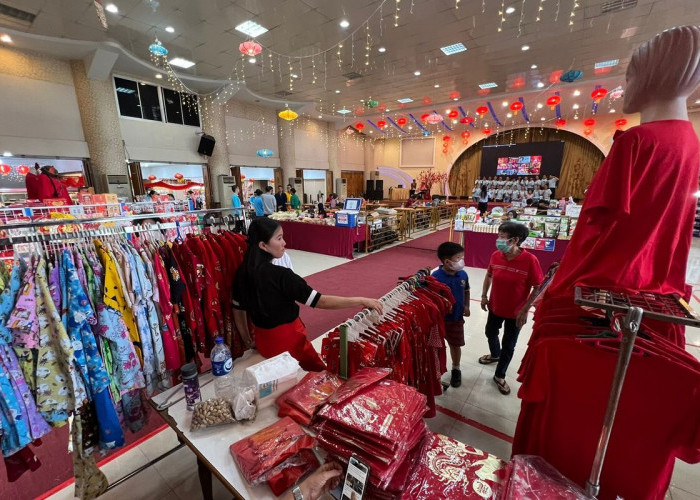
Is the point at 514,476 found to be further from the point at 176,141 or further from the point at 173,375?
Result: the point at 176,141

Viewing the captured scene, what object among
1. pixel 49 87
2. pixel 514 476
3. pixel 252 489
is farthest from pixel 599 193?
pixel 49 87

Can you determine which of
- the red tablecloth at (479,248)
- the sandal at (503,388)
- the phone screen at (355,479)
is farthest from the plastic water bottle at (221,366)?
the red tablecloth at (479,248)

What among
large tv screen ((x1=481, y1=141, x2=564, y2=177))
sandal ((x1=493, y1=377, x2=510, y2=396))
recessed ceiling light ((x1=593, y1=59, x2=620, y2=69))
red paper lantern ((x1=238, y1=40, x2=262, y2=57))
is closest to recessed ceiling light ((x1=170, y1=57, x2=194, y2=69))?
red paper lantern ((x1=238, y1=40, x2=262, y2=57))

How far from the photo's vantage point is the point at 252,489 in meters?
1.01

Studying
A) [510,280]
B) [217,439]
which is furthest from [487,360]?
[217,439]

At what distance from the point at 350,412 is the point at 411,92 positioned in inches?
500

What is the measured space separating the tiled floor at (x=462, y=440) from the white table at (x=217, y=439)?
0.55 m

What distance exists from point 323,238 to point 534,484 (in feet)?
22.6

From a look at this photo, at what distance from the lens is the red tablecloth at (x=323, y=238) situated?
716 centimetres

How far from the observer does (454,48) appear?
25.3 feet

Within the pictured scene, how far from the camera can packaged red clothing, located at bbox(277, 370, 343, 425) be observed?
1.24m

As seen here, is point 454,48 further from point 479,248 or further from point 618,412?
point 618,412

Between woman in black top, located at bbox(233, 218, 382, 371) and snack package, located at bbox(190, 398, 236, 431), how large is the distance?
0.55m

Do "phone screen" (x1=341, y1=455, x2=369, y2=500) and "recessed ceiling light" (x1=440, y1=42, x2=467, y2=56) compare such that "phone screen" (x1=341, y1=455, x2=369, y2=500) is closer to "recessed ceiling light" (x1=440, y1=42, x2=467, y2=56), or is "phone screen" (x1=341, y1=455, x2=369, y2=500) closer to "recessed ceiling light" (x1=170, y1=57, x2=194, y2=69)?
"recessed ceiling light" (x1=440, y1=42, x2=467, y2=56)
